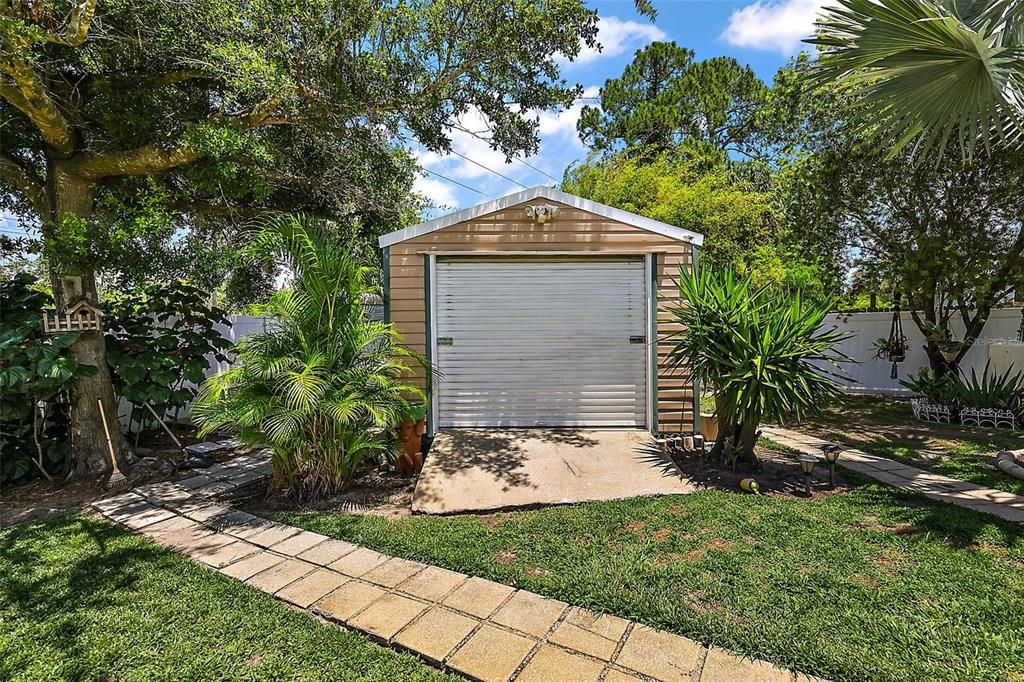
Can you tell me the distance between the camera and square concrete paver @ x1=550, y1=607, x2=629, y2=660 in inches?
84.7

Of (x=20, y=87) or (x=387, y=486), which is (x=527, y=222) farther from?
(x=20, y=87)

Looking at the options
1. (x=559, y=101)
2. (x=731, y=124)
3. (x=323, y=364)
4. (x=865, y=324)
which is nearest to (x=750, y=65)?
(x=731, y=124)

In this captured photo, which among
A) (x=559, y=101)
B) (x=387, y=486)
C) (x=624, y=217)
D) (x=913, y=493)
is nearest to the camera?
(x=913, y=493)

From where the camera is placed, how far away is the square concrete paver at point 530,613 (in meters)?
2.31

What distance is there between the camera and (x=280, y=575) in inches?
113

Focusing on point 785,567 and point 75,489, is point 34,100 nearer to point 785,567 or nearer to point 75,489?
point 75,489

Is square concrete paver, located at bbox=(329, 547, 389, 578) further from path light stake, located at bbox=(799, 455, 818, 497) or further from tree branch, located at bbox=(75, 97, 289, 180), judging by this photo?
tree branch, located at bbox=(75, 97, 289, 180)

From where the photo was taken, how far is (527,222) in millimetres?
5621

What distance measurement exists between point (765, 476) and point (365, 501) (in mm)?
3462

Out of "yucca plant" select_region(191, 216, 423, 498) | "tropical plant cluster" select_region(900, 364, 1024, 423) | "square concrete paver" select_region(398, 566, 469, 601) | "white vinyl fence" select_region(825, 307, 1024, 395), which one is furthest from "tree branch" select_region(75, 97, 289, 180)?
"white vinyl fence" select_region(825, 307, 1024, 395)

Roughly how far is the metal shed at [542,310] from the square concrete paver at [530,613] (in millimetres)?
3294

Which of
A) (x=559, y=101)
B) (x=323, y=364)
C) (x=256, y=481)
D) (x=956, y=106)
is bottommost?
(x=256, y=481)

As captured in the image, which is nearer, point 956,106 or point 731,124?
point 956,106

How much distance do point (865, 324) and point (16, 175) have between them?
13617 mm
